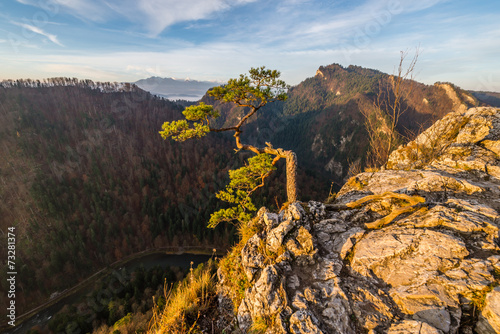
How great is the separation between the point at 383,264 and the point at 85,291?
3683 inches

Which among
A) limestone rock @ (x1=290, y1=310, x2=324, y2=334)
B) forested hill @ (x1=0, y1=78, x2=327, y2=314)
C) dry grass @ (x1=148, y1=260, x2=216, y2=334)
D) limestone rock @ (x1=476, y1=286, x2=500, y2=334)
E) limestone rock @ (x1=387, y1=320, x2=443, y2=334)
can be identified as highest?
limestone rock @ (x1=476, y1=286, x2=500, y2=334)

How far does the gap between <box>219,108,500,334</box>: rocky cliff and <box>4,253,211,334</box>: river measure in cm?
6957

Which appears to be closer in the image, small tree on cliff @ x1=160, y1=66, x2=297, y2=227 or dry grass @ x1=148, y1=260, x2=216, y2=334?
dry grass @ x1=148, y1=260, x2=216, y2=334

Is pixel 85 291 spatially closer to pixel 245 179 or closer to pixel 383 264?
pixel 245 179

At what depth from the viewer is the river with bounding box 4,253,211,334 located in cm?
5831

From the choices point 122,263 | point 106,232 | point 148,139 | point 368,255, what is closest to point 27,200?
point 106,232

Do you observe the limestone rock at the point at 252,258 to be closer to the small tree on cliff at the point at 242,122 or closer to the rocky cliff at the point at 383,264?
the rocky cliff at the point at 383,264

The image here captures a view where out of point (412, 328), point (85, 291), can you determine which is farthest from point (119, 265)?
point (412, 328)

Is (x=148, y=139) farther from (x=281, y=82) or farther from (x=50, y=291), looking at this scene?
(x=281, y=82)

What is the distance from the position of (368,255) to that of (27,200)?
13266cm

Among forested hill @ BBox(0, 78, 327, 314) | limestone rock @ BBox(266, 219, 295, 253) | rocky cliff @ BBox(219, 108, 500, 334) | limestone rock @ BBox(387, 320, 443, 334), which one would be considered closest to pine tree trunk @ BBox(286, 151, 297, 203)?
rocky cliff @ BBox(219, 108, 500, 334)

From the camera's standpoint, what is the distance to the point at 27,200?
9081 cm

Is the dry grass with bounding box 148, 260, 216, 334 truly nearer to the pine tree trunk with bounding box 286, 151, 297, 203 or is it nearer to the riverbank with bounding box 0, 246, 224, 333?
the pine tree trunk with bounding box 286, 151, 297, 203

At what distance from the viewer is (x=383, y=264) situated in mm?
5859
